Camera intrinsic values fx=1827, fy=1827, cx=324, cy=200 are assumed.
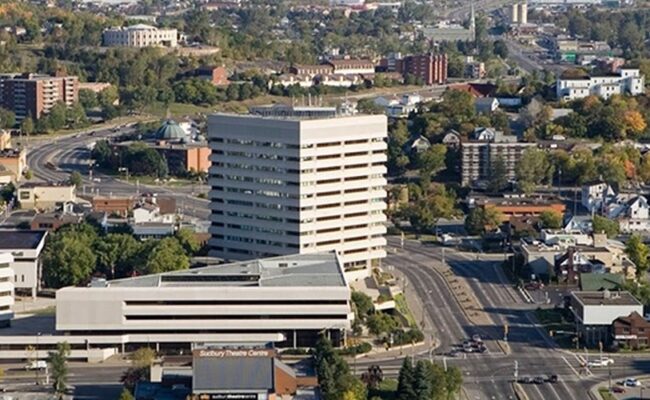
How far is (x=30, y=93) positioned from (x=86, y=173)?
14788 mm

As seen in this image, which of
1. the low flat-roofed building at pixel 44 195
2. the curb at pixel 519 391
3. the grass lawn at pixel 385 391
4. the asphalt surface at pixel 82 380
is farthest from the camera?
the low flat-roofed building at pixel 44 195

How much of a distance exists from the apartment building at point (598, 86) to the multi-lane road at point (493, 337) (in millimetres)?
30702

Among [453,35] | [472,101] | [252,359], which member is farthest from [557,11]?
[252,359]

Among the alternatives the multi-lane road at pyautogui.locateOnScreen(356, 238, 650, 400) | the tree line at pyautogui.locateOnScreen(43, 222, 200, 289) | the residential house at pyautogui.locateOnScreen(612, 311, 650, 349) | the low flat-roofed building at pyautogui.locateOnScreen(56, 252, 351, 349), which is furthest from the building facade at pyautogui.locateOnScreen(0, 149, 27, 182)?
the residential house at pyautogui.locateOnScreen(612, 311, 650, 349)

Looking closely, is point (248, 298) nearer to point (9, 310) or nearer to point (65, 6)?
point (9, 310)

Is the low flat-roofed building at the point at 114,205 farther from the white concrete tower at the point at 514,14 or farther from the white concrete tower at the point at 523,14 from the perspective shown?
the white concrete tower at the point at 523,14

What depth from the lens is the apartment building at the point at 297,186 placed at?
1800 inches

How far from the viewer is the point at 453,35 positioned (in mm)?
125812

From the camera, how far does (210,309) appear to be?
130 ft

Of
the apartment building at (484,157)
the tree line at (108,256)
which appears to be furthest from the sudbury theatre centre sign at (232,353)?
the apartment building at (484,157)

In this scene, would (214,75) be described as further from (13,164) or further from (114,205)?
(114,205)

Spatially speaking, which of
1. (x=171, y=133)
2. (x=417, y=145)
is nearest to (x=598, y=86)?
(x=417, y=145)

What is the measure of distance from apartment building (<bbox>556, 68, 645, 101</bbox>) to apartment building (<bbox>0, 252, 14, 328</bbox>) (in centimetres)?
4340

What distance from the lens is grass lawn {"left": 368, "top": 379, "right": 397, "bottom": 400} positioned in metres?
35.0
